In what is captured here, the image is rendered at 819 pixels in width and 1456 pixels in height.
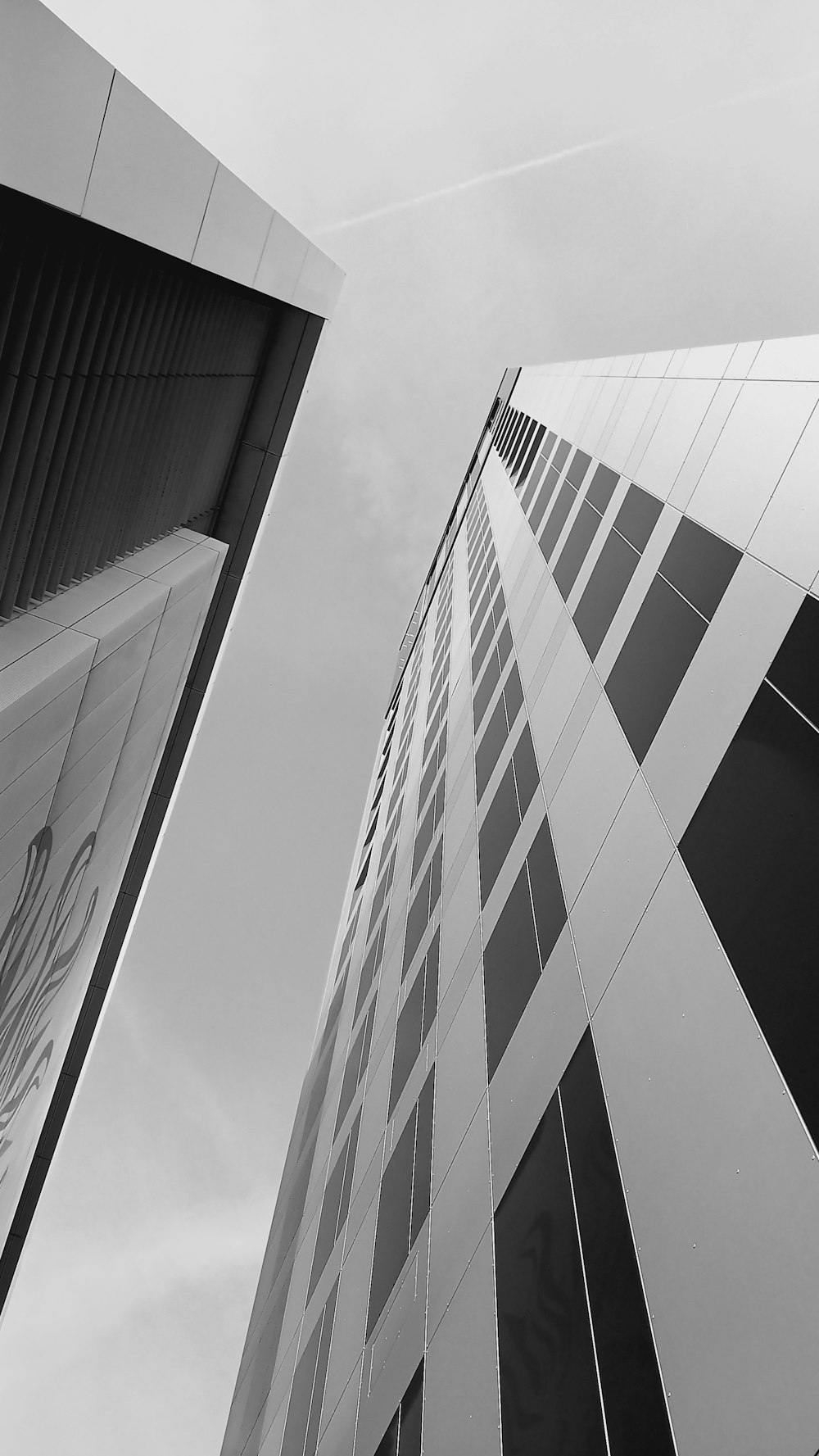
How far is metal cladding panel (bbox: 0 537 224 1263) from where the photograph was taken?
12.5 metres

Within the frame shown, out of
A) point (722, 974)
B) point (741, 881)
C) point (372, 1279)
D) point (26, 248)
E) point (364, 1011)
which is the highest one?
point (26, 248)

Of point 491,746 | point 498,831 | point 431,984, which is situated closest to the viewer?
point 498,831

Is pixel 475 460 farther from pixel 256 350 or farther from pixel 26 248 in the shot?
pixel 26 248

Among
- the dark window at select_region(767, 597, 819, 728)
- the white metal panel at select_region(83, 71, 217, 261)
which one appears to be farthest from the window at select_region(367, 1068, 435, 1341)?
the white metal panel at select_region(83, 71, 217, 261)

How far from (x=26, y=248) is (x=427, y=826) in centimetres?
1970

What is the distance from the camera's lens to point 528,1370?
8336mm

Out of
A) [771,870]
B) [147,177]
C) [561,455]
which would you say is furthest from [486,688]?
[771,870]

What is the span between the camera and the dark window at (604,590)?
48.8 feet

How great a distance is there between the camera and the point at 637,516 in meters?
15.5

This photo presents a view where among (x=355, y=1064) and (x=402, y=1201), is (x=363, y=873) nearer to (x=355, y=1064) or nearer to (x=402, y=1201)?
(x=355, y=1064)

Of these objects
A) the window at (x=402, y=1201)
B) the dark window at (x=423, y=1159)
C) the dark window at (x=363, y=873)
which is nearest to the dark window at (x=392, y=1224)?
the window at (x=402, y=1201)

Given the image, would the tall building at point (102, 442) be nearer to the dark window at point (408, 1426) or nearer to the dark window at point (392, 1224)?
the dark window at point (392, 1224)

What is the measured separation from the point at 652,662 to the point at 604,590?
176 inches

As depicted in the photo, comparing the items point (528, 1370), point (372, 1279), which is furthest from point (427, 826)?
point (528, 1370)
